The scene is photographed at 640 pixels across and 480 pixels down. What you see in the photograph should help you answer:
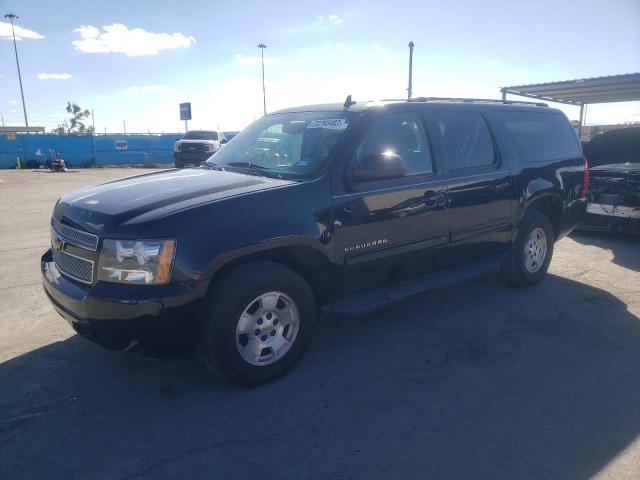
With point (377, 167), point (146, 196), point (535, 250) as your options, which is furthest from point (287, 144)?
point (535, 250)

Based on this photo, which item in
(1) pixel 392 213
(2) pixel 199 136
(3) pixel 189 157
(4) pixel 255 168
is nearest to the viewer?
(1) pixel 392 213

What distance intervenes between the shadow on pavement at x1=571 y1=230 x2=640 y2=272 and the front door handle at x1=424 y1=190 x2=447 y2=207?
11.9ft

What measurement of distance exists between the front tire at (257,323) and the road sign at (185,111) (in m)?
27.6

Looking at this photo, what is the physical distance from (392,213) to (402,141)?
672 mm

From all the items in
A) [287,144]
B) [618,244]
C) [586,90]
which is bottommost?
[618,244]

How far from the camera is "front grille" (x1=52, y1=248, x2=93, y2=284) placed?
116 inches

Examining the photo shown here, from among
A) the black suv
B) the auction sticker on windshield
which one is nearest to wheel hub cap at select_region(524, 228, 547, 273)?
the black suv

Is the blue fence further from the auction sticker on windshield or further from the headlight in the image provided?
the headlight

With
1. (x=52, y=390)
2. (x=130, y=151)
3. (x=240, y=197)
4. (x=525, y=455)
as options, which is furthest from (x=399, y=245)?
(x=130, y=151)

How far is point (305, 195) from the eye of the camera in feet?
10.8

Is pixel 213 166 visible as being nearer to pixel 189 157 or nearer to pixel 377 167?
pixel 377 167

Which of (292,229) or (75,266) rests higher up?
(292,229)

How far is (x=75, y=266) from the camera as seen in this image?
3.07 meters

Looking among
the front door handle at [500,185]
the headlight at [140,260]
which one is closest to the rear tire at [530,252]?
the front door handle at [500,185]
